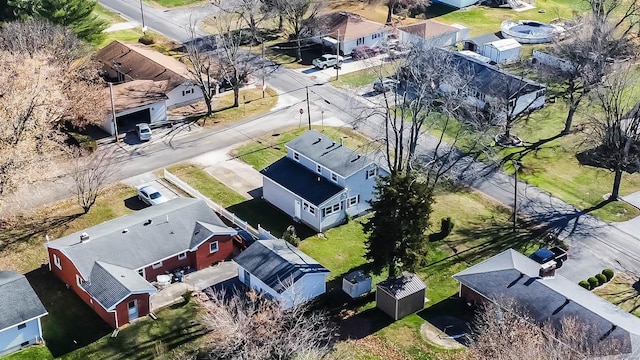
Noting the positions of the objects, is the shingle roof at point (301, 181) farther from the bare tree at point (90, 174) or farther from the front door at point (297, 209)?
the bare tree at point (90, 174)

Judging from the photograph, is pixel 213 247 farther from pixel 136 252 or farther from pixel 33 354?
pixel 33 354

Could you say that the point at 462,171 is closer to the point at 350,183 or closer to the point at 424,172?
the point at 424,172

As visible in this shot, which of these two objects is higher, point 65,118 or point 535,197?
point 65,118

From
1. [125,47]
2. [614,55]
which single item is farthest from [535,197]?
[125,47]

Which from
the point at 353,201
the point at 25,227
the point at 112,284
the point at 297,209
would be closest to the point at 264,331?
the point at 112,284

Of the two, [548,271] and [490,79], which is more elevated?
[490,79]

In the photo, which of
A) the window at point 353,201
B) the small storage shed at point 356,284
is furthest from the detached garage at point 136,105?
the small storage shed at point 356,284
